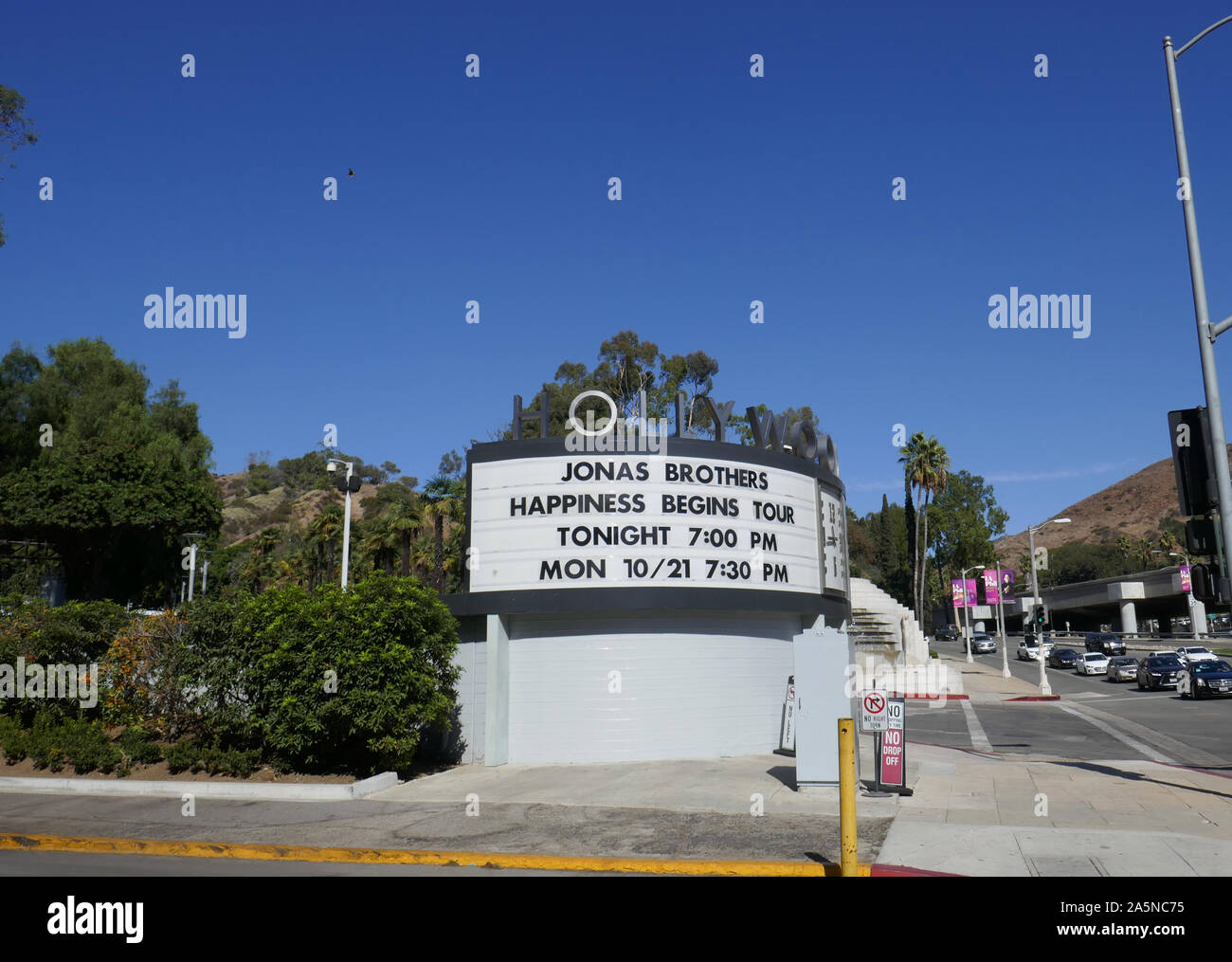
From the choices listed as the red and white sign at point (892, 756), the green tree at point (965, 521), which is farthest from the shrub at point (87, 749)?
the green tree at point (965, 521)

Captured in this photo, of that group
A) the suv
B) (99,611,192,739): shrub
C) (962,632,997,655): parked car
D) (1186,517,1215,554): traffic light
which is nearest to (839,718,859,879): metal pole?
(1186,517,1215,554): traffic light

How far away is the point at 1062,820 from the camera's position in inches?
453

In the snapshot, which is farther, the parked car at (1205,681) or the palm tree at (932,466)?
the palm tree at (932,466)

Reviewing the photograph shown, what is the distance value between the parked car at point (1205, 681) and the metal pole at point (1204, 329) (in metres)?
23.0

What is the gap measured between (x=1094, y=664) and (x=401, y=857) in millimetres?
49704

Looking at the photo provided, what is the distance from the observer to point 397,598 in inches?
647

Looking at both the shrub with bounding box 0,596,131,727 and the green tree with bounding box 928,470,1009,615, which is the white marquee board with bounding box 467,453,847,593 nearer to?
the shrub with bounding box 0,596,131,727

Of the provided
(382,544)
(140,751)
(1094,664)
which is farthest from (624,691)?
(1094,664)

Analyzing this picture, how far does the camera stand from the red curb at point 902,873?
8969 millimetres

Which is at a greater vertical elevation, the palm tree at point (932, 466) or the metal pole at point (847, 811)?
the palm tree at point (932, 466)

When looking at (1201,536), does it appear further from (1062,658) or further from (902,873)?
(1062,658)

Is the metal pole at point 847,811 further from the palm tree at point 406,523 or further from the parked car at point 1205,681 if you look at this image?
→ the palm tree at point 406,523
